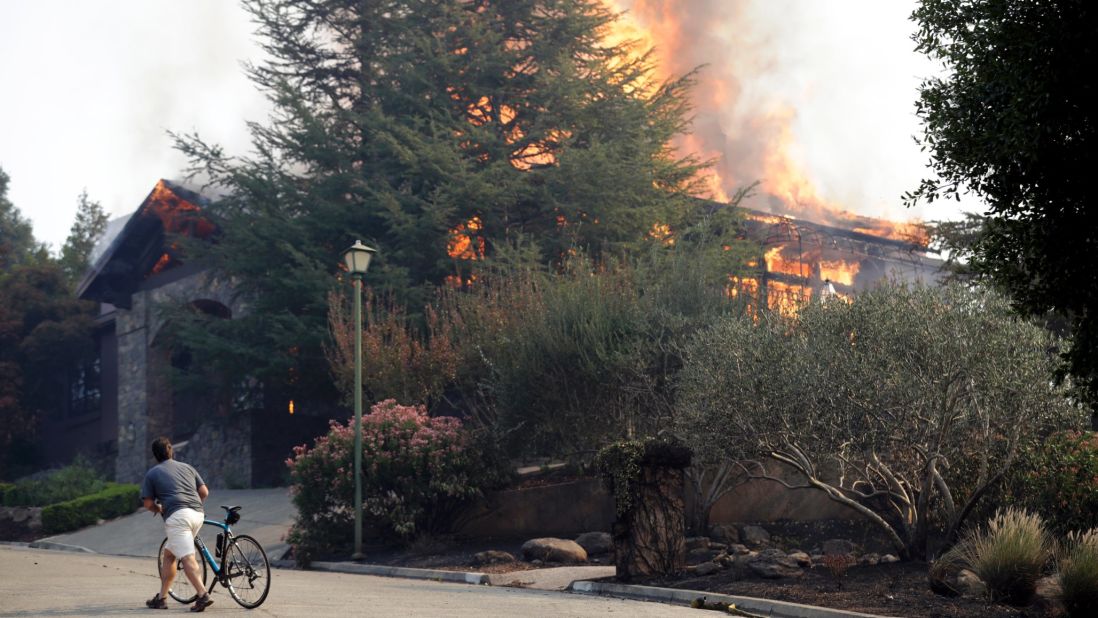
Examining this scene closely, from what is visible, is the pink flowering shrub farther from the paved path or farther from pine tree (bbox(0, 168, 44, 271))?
pine tree (bbox(0, 168, 44, 271))

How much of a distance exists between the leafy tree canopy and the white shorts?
762 cm

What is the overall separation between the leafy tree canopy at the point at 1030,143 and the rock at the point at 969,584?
3630 mm

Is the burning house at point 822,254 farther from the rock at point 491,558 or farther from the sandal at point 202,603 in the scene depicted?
the sandal at point 202,603

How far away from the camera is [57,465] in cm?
4216

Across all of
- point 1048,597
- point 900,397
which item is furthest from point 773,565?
point 1048,597

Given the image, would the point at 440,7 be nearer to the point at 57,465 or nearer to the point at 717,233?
the point at 717,233

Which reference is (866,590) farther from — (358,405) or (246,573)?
(358,405)

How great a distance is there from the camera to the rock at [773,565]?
1473cm

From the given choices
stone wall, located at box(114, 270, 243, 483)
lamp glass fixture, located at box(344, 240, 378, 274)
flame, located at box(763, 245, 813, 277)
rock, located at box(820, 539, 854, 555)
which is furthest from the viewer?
flame, located at box(763, 245, 813, 277)

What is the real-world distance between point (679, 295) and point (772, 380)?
6.71 metres

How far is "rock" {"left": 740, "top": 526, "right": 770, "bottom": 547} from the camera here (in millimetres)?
19797

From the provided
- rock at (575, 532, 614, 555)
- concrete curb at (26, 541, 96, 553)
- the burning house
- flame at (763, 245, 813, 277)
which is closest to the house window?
concrete curb at (26, 541, 96, 553)

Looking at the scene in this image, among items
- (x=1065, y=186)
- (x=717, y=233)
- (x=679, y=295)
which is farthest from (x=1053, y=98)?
(x=717, y=233)

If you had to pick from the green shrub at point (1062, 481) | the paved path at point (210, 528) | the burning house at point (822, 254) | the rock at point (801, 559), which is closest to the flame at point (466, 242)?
the paved path at point (210, 528)
